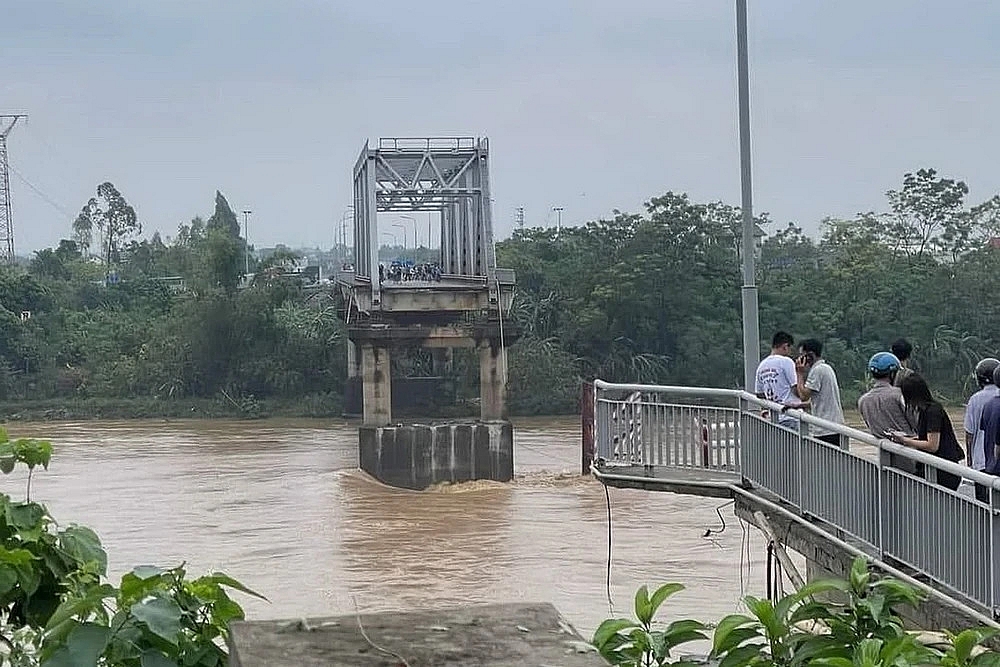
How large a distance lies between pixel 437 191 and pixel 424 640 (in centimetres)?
5076

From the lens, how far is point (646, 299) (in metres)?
59.3

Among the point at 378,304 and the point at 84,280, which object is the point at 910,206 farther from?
the point at 84,280

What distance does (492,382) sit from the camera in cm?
4681

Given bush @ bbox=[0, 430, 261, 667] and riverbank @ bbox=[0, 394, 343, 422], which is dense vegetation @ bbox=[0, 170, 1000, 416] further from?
bush @ bbox=[0, 430, 261, 667]

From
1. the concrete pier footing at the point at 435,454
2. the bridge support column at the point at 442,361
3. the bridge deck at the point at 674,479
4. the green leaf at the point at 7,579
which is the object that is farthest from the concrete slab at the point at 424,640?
the bridge support column at the point at 442,361

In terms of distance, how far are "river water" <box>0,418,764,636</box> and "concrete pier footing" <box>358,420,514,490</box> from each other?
721mm

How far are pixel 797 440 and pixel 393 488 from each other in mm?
29254

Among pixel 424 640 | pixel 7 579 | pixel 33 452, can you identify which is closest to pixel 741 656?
pixel 424 640

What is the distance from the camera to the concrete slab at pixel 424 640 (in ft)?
6.10

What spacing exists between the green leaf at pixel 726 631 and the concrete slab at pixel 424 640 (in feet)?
0.71

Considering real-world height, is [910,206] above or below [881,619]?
above

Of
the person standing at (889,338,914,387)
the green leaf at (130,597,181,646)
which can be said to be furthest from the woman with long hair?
the green leaf at (130,597,181,646)

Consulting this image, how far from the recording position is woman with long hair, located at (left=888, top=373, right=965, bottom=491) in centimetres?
910

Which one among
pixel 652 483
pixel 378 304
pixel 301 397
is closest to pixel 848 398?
pixel 378 304
